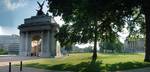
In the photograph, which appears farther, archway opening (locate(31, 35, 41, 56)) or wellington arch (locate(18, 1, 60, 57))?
archway opening (locate(31, 35, 41, 56))

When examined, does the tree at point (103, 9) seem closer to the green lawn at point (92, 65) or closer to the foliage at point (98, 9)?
the foliage at point (98, 9)

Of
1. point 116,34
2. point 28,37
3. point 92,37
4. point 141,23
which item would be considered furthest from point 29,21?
point 141,23

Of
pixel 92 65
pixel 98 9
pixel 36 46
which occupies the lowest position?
pixel 92 65

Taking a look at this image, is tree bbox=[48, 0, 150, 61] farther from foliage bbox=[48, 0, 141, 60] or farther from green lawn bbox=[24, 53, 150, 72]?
green lawn bbox=[24, 53, 150, 72]

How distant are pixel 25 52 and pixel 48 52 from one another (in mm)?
9758

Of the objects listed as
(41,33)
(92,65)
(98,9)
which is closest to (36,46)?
(41,33)

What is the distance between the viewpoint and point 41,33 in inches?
3290

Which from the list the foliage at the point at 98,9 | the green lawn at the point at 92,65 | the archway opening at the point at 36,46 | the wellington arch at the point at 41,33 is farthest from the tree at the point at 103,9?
the archway opening at the point at 36,46

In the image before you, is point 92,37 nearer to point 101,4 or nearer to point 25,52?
point 101,4

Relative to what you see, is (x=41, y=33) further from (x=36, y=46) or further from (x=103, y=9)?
(x=103, y=9)

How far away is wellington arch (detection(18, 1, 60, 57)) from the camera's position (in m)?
81.2

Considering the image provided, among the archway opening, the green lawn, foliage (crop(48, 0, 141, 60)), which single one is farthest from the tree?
the archway opening

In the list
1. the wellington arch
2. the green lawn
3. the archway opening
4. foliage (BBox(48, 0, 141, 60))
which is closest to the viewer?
the green lawn

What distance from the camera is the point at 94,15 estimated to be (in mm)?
30031
